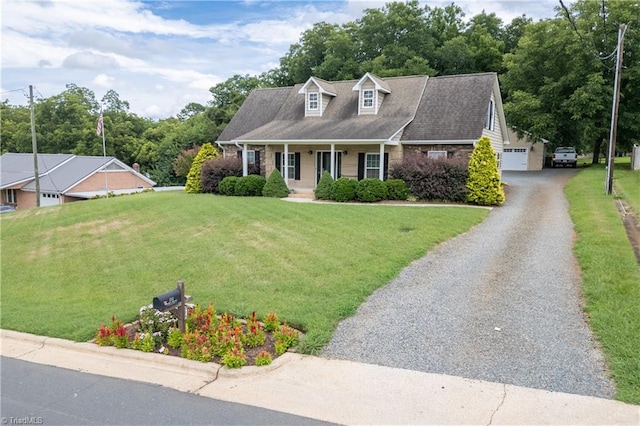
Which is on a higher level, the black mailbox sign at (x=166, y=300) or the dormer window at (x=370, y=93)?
the dormer window at (x=370, y=93)

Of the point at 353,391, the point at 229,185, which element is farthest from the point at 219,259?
the point at 229,185

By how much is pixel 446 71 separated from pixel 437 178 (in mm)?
25209

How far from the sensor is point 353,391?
15.7 ft

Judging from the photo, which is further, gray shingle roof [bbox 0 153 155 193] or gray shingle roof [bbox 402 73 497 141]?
gray shingle roof [bbox 0 153 155 193]

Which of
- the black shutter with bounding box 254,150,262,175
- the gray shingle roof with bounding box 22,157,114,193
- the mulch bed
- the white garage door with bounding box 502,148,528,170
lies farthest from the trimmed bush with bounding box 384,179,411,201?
the gray shingle roof with bounding box 22,157,114,193

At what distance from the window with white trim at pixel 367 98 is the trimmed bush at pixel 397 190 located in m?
5.99

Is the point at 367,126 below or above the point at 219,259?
above

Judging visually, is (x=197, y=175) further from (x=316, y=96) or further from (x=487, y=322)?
(x=487, y=322)

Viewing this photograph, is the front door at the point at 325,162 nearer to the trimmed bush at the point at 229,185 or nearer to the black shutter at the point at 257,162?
the black shutter at the point at 257,162

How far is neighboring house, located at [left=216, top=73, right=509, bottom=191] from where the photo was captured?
20969mm

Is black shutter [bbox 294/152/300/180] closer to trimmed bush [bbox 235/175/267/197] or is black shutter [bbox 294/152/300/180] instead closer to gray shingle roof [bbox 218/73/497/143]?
gray shingle roof [bbox 218/73/497/143]

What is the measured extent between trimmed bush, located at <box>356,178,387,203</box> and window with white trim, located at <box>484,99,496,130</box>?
20.0 ft

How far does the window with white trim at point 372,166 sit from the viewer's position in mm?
22062

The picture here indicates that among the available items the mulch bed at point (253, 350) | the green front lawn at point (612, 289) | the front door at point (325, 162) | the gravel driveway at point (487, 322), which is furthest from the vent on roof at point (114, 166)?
the mulch bed at point (253, 350)
